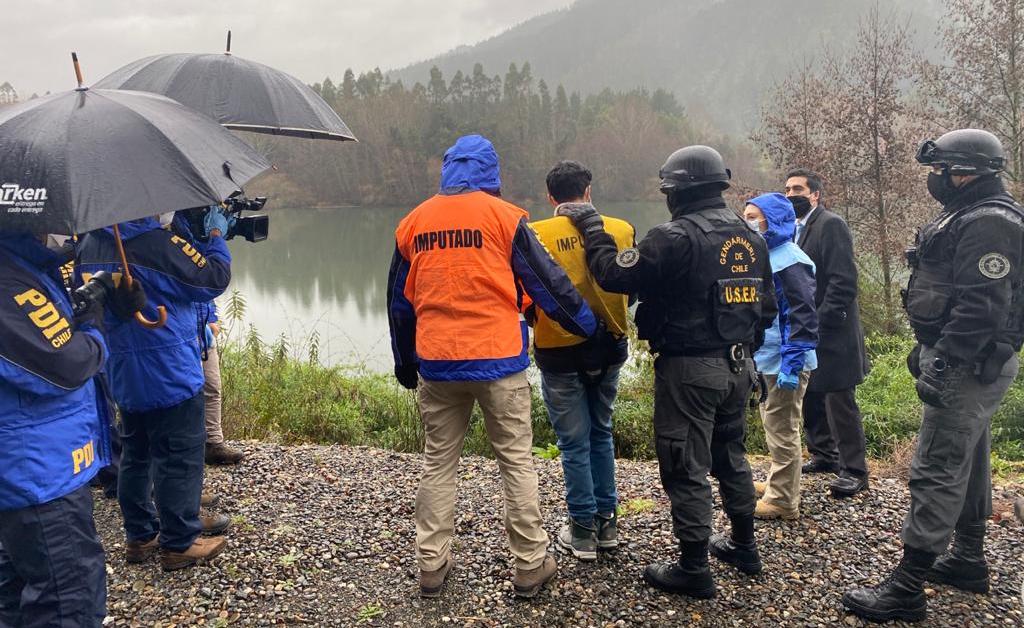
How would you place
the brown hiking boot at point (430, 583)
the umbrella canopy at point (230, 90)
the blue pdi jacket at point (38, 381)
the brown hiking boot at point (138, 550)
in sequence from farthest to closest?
the umbrella canopy at point (230, 90) → the brown hiking boot at point (138, 550) → the brown hiking boot at point (430, 583) → the blue pdi jacket at point (38, 381)

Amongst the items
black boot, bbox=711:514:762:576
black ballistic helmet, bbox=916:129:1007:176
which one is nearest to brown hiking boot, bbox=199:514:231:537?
black boot, bbox=711:514:762:576

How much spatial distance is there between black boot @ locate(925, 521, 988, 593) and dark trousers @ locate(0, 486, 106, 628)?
11.6 ft

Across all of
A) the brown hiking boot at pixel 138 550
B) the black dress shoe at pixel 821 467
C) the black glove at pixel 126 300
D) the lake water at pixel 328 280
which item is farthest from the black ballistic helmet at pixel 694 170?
A: the lake water at pixel 328 280

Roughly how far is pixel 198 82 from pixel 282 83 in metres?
0.49

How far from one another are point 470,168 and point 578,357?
104 cm

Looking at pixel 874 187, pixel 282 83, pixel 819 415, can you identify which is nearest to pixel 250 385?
pixel 282 83

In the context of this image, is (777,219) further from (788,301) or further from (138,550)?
(138,550)

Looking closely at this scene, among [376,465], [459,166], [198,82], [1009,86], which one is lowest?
[376,465]

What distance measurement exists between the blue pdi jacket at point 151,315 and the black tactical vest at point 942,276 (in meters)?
3.34

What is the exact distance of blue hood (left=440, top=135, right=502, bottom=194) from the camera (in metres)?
3.02

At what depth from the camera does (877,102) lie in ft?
45.2

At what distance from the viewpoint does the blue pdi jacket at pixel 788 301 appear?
12.5 feet

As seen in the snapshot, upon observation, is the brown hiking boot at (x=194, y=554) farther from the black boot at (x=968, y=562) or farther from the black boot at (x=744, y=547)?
the black boot at (x=968, y=562)

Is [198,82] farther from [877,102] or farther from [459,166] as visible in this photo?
[877,102]
